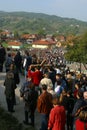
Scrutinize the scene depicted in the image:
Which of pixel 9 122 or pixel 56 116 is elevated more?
pixel 56 116

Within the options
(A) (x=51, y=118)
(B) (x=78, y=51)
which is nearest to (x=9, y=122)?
(A) (x=51, y=118)

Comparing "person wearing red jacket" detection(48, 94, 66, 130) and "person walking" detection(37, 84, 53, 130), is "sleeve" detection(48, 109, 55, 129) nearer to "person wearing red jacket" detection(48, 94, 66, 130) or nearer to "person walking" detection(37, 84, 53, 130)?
"person wearing red jacket" detection(48, 94, 66, 130)

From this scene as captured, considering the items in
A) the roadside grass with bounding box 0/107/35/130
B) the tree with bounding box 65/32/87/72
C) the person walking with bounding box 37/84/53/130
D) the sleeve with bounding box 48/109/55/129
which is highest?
the sleeve with bounding box 48/109/55/129

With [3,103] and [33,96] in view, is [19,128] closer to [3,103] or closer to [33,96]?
[33,96]

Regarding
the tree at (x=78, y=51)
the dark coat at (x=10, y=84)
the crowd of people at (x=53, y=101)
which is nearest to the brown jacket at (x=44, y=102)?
the crowd of people at (x=53, y=101)

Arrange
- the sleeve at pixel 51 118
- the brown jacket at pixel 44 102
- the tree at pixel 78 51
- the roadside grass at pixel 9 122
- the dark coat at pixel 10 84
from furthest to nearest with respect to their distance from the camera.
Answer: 1. the tree at pixel 78 51
2. the dark coat at pixel 10 84
3. the roadside grass at pixel 9 122
4. the brown jacket at pixel 44 102
5. the sleeve at pixel 51 118

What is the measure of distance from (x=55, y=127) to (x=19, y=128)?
266 centimetres

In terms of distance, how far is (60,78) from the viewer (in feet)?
40.4

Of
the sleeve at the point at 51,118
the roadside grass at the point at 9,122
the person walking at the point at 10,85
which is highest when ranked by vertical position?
the sleeve at the point at 51,118

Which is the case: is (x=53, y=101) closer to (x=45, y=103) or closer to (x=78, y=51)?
(x=45, y=103)

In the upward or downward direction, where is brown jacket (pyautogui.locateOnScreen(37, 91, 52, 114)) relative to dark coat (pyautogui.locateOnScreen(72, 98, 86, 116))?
downward

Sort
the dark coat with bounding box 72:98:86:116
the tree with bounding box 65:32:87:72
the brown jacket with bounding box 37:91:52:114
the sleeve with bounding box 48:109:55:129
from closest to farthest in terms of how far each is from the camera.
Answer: the sleeve with bounding box 48:109:55:129
the dark coat with bounding box 72:98:86:116
the brown jacket with bounding box 37:91:52:114
the tree with bounding box 65:32:87:72

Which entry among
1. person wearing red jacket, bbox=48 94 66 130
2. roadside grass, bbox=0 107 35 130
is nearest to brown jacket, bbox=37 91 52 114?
roadside grass, bbox=0 107 35 130

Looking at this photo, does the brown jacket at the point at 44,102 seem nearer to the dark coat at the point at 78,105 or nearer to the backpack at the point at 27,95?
the backpack at the point at 27,95
